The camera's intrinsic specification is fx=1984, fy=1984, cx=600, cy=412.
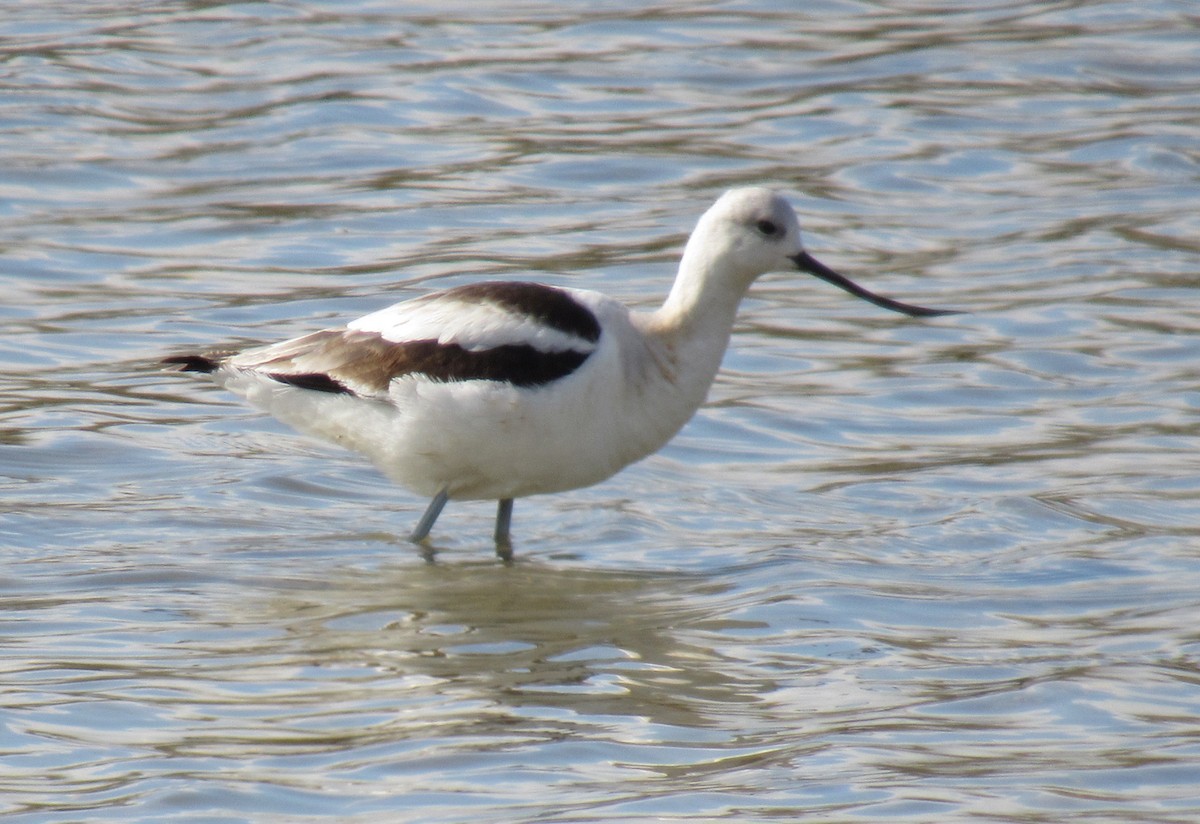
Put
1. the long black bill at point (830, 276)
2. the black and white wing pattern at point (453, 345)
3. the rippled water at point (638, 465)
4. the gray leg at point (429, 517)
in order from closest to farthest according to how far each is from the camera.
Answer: the rippled water at point (638, 465), the black and white wing pattern at point (453, 345), the gray leg at point (429, 517), the long black bill at point (830, 276)

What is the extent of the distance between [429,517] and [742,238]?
1.64 m

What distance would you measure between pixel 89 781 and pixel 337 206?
25.5 ft

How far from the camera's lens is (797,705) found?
19.6 ft

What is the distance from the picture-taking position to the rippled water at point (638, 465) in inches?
218

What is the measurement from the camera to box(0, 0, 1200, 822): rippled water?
5.53m

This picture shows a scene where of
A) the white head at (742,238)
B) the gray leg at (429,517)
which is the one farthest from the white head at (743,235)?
the gray leg at (429,517)

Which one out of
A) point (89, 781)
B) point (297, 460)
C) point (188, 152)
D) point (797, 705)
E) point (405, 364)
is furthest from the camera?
point (188, 152)

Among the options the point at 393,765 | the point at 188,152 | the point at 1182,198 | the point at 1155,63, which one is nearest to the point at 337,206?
the point at 188,152

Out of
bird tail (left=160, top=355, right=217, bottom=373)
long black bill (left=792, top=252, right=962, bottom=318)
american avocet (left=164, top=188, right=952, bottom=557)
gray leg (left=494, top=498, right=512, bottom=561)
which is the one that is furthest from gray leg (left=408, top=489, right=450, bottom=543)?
long black bill (left=792, top=252, right=962, bottom=318)

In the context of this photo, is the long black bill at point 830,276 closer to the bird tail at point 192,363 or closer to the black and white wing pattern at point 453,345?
the black and white wing pattern at point 453,345

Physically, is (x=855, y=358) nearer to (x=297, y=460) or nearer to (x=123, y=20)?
(x=297, y=460)

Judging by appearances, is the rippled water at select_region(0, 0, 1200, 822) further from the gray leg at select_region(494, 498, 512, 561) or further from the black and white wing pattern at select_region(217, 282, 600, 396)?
the black and white wing pattern at select_region(217, 282, 600, 396)

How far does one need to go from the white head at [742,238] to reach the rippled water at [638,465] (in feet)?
3.56

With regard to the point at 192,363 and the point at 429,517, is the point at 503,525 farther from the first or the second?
the point at 192,363
